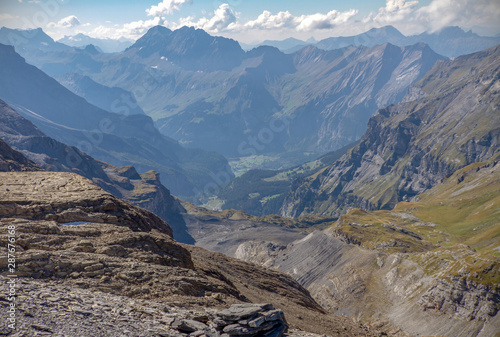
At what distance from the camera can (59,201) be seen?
45.9 meters

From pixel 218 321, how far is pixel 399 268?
123m

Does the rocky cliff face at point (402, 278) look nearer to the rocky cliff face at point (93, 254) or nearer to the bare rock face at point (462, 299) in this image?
the bare rock face at point (462, 299)

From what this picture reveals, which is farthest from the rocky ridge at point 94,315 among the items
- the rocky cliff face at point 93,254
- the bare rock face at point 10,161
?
the bare rock face at point 10,161

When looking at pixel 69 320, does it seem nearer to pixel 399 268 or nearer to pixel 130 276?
pixel 130 276

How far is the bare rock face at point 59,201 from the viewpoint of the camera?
43.0 metres

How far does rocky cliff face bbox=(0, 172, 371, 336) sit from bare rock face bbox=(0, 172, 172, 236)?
95mm

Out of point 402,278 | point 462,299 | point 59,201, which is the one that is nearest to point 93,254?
point 59,201

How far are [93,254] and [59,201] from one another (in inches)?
477

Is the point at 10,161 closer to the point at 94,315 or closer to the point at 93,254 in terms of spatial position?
the point at 93,254

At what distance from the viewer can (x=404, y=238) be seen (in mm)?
186375

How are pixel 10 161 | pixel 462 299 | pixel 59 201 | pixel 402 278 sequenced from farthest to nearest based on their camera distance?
pixel 10 161, pixel 402 278, pixel 462 299, pixel 59 201

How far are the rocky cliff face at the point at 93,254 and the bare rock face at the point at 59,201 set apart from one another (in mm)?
95

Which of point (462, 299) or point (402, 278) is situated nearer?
point (462, 299)

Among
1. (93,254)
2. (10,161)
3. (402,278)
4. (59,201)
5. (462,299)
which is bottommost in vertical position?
(402,278)
